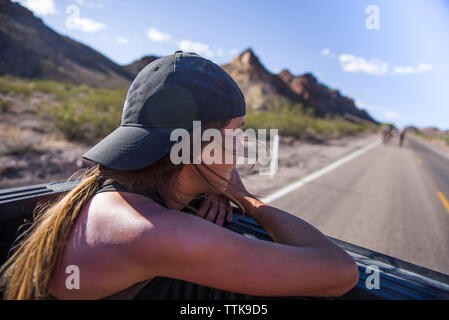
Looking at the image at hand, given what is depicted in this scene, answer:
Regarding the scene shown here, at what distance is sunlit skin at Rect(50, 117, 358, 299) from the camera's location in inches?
31.0

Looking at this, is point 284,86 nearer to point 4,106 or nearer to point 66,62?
point 66,62

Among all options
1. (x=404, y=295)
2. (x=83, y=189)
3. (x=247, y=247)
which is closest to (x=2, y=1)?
(x=83, y=189)

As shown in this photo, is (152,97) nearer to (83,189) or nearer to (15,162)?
(83,189)

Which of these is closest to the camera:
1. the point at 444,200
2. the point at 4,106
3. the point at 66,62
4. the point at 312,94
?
the point at 444,200

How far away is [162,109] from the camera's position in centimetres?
96

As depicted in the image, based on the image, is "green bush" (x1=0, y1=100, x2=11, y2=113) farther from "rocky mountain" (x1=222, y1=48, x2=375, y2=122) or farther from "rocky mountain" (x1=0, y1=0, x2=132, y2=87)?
"rocky mountain" (x1=222, y1=48, x2=375, y2=122)

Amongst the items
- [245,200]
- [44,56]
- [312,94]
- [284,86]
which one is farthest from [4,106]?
[312,94]

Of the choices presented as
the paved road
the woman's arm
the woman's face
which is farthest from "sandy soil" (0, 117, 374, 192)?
the woman's arm

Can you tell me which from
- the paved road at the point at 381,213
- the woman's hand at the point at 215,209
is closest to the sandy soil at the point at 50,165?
the paved road at the point at 381,213

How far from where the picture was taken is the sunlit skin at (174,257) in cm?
79

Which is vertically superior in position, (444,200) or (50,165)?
(50,165)

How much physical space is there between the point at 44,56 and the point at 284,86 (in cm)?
5958

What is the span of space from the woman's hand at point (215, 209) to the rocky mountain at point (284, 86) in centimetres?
3913

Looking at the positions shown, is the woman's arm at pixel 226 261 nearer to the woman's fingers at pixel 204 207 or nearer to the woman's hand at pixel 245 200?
Answer: the woman's fingers at pixel 204 207
